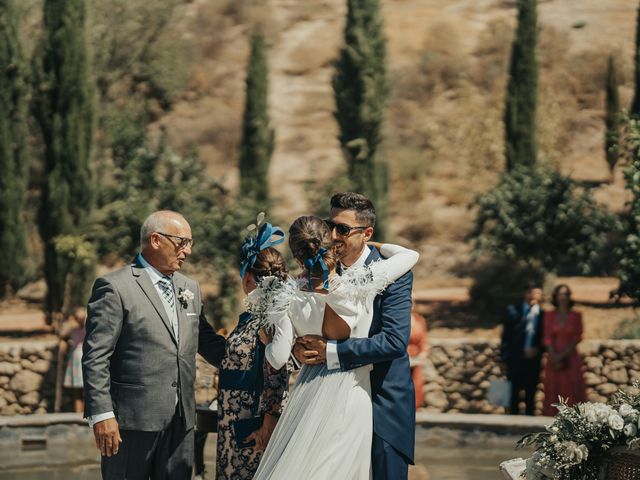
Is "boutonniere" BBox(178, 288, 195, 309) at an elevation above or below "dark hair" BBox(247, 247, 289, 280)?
below

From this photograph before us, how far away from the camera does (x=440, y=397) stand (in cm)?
1354

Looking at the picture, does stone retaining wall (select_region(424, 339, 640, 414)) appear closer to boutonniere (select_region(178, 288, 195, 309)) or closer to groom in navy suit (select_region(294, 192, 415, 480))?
boutonniere (select_region(178, 288, 195, 309))

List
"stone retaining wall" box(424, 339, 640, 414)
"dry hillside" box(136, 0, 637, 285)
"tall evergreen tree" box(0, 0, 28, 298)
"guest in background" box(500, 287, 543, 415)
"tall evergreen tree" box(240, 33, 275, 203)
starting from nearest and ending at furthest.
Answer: "guest in background" box(500, 287, 543, 415)
"stone retaining wall" box(424, 339, 640, 414)
"tall evergreen tree" box(0, 0, 28, 298)
"tall evergreen tree" box(240, 33, 275, 203)
"dry hillside" box(136, 0, 637, 285)

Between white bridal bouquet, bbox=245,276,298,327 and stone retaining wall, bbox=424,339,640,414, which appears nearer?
white bridal bouquet, bbox=245,276,298,327

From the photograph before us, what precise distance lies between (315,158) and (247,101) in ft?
28.6

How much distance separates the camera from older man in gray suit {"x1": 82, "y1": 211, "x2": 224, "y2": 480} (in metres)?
5.43

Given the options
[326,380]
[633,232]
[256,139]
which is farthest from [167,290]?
[256,139]

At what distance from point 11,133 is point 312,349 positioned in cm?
2003

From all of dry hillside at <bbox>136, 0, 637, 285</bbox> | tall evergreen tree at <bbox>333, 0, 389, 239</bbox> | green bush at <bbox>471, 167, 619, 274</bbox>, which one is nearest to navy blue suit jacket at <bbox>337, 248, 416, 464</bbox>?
green bush at <bbox>471, 167, 619, 274</bbox>

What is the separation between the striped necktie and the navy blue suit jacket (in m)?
1.20

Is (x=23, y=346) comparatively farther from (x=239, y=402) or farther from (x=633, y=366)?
(x=239, y=402)

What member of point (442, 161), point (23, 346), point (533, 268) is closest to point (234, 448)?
point (23, 346)

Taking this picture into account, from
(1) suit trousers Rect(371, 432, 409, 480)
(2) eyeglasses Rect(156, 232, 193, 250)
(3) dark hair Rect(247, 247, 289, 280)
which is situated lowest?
(1) suit trousers Rect(371, 432, 409, 480)

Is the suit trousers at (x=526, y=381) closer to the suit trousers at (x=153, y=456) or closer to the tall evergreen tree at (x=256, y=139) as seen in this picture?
the suit trousers at (x=153, y=456)
